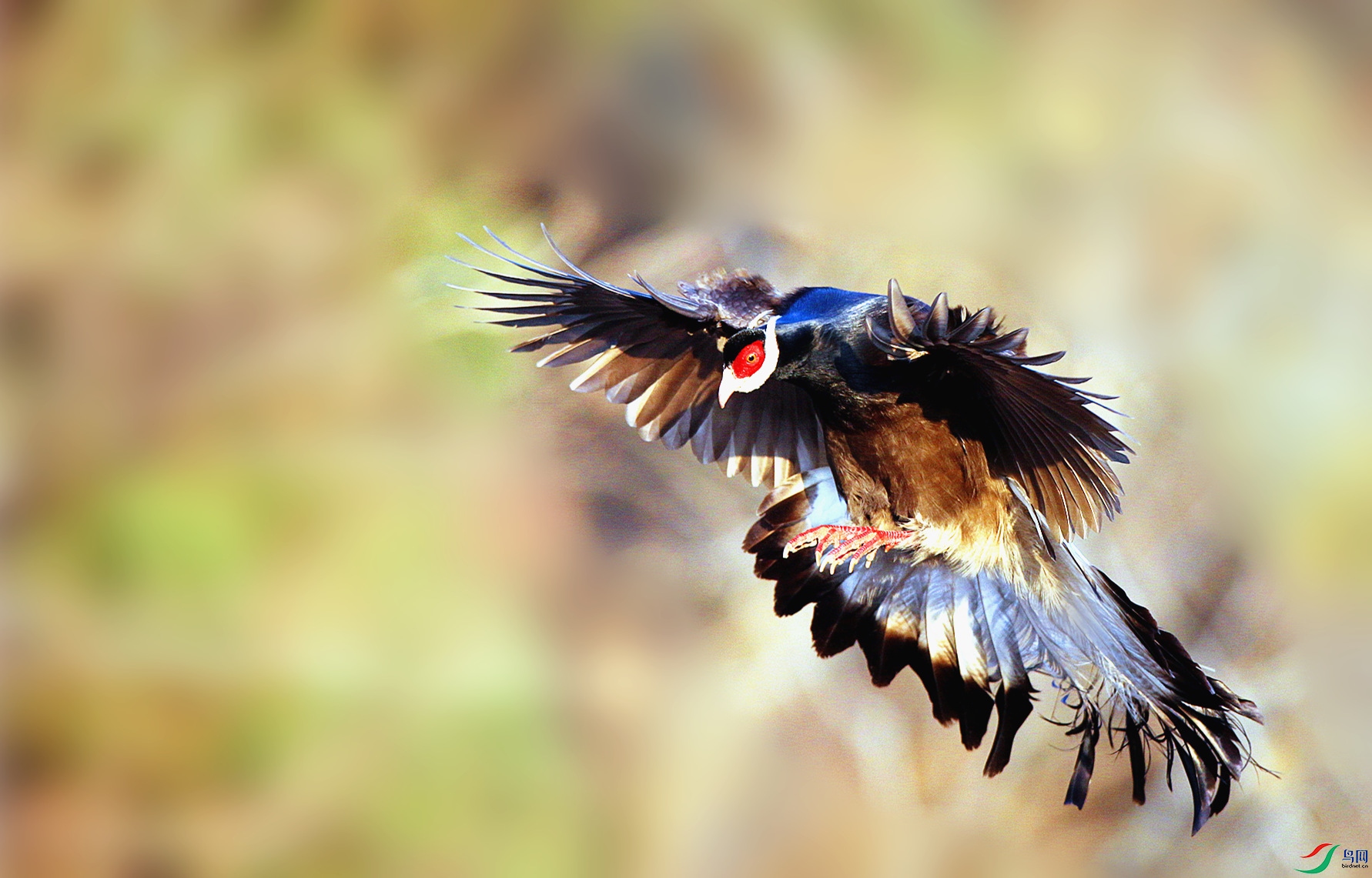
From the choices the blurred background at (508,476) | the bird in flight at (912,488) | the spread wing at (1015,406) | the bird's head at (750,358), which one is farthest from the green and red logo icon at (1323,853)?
the bird's head at (750,358)

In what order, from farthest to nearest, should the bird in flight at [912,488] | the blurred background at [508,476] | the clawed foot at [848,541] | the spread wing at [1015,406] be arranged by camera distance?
the blurred background at [508,476] → the clawed foot at [848,541] → the bird in flight at [912,488] → the spread wing at [1015,406]

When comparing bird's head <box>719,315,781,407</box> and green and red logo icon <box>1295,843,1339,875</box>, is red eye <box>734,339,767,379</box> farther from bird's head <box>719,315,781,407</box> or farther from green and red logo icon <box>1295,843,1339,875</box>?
green and red logo icon <box>1295,843,1339,875</box>

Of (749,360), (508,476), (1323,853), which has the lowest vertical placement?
(1323,853)

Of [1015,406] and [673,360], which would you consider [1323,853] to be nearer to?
[1015,406]

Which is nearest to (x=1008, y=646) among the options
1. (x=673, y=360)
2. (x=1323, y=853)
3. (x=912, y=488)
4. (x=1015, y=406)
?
(x=912, y=488)

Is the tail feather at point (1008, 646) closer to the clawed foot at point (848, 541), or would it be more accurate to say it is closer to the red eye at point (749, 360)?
the clawed foot at point (848, 541)

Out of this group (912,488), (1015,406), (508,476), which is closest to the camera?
(1015,406)

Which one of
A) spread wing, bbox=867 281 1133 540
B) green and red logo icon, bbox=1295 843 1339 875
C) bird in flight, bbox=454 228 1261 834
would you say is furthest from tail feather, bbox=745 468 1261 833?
green and red logo icon, bbox=1295 843 1339 875

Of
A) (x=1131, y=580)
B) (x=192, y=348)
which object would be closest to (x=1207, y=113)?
(x=1131, y=580)
